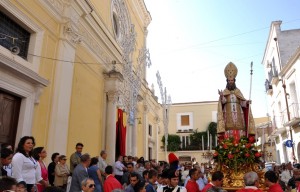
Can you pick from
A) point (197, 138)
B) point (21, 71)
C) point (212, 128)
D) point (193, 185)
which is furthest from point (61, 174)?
point (212, 128)

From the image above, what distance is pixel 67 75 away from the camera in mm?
8523

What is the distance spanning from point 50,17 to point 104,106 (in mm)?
4760

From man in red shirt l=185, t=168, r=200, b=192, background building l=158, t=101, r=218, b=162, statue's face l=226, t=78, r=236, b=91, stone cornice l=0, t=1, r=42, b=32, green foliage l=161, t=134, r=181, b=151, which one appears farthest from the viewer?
background building l=158, t=101, r=218, b=162

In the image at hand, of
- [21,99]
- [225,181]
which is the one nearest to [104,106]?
[21,99]

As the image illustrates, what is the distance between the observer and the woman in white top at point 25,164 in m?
4.19

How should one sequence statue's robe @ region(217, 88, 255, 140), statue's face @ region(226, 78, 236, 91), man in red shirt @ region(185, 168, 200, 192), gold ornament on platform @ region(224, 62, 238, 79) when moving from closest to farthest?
man in red shirt @ region(185, 168, 200, 192) → statue's robe @ region(217, 88, 255, 140) → statue's face @ region(226, 78, 236, 91) → gold ornament on platform @ region(224, 62, 238, 79)

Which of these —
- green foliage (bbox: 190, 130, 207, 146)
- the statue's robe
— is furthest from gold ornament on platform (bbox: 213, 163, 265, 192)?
green foliage (bbox: 190, 130, 207, 146)

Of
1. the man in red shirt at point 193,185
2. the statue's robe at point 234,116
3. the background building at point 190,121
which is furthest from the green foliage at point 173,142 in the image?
the man in red shirt at point 193,185

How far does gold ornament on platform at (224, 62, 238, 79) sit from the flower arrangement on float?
1944mm

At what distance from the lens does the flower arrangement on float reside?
6.04 metres

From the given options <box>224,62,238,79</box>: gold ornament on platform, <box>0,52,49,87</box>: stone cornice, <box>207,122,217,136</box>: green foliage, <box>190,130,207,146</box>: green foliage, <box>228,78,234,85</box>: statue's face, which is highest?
<box>207,122,217,136</box>: green foliage

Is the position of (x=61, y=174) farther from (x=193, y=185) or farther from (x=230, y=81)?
(x=230, y=81)

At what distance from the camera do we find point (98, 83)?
38.0 ft

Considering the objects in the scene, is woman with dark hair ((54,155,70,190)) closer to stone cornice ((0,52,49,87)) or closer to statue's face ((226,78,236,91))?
stone cornice ((0,52,49,87))
